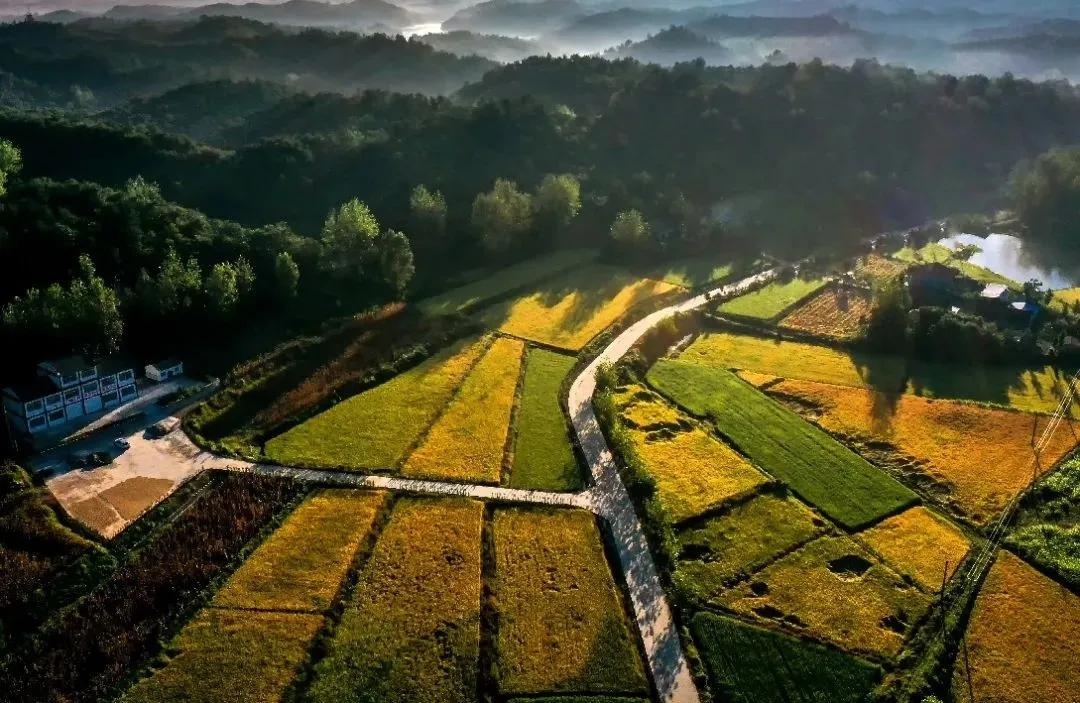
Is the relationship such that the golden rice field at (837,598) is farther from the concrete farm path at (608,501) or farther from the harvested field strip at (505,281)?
the harvested field strip at (505,281)

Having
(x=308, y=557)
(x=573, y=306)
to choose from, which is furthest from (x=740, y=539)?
(x=573, y=306)

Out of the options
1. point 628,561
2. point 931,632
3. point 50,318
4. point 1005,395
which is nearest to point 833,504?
point 931,632

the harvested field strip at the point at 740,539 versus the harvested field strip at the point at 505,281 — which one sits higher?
the harvested field strip at the point at 505,281

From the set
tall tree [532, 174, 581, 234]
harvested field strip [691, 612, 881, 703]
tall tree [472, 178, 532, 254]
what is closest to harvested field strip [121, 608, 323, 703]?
harvested field strip [691, 612, 881, 703]

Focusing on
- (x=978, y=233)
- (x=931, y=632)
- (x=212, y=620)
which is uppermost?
(x=978, y=233)

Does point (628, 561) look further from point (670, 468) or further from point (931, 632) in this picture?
point (931, 632)

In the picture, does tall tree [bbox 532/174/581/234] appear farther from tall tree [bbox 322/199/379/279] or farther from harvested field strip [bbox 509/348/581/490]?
harvested field strip [bbox 509/348/581/490]

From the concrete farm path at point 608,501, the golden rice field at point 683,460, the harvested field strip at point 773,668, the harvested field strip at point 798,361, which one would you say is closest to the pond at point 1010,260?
the harvested field strip at point 798,361
